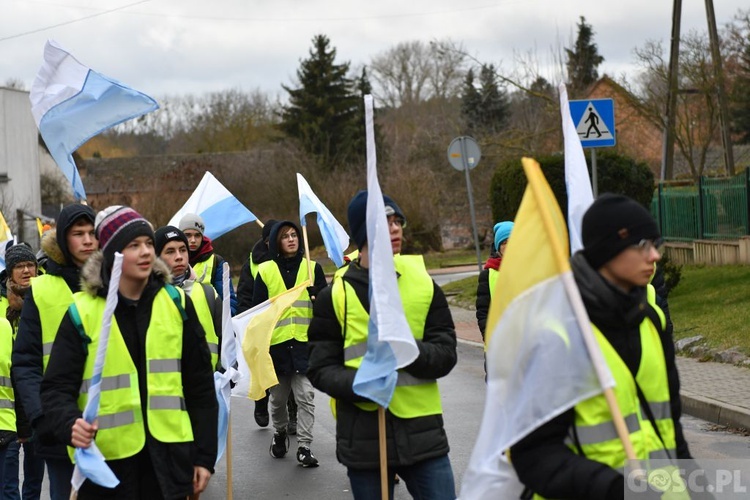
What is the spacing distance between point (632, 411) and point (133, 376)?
6.69 ft

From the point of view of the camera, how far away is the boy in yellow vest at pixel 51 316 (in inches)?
205

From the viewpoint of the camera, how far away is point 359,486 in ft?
16.7

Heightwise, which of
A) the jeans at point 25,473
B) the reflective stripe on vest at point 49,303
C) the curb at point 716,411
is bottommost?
the curb at point 716,411

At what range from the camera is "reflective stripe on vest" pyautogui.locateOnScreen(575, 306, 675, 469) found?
334 centimetres

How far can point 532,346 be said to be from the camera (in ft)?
11.0

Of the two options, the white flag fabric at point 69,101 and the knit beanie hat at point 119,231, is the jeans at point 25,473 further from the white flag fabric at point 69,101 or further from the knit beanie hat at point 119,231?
the knit beanie hat at point 119,231

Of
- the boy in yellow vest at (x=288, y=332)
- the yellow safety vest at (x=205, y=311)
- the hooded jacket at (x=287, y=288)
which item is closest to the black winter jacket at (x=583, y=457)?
the yellow safety vest at (x=205, y=311)

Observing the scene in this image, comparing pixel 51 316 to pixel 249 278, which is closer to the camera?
pixel 51 316

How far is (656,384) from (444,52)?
1084 inches

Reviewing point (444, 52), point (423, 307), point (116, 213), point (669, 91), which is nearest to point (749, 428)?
point (423, 307)

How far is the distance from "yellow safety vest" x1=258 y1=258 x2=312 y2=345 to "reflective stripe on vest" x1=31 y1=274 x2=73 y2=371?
405 centimetres

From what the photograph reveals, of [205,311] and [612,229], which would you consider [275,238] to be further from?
[612,229]

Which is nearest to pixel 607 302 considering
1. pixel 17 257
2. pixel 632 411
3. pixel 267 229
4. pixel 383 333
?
pixel 632 411

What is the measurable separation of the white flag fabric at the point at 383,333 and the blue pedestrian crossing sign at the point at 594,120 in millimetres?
8938
